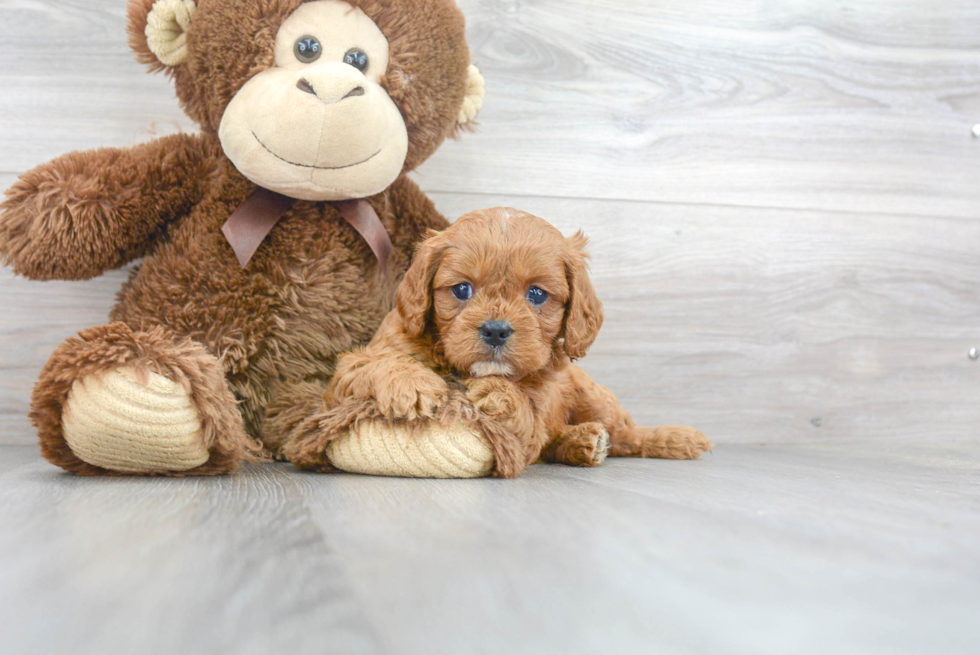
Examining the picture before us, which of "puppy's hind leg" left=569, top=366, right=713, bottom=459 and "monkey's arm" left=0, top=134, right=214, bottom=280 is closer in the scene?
"monkey's arm" left=0, top=134, right=214, bottom=280

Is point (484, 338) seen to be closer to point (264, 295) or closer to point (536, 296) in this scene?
point (536, 296)

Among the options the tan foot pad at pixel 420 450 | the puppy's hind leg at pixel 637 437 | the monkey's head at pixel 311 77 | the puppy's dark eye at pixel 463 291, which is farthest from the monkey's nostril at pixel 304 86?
the puppy's hind leg at pixel 637 437

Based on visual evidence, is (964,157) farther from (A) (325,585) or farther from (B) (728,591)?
(A) (325,585)

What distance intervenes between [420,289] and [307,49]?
38cm

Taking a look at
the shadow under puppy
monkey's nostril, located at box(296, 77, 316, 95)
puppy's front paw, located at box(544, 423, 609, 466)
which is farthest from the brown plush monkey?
puppy's front paw, located at box(544, 423, 609, 466)

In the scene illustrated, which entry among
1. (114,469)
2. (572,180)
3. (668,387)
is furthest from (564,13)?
(114,469)

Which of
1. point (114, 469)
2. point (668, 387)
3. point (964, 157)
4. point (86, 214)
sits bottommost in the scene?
point (668, 387)

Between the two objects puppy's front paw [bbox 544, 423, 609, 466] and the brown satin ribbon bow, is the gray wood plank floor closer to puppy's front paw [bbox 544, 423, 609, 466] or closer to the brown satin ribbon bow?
puppy's front paw [bbox 544, 423, 609, 466]

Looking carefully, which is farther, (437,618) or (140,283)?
(140,283)

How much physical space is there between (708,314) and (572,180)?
393 mm

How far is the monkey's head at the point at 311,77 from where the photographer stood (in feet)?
3.22

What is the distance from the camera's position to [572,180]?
1.47 m

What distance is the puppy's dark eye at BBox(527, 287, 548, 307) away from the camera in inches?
37.8

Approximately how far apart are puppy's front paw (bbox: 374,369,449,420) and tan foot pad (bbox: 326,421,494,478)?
0.02 m
